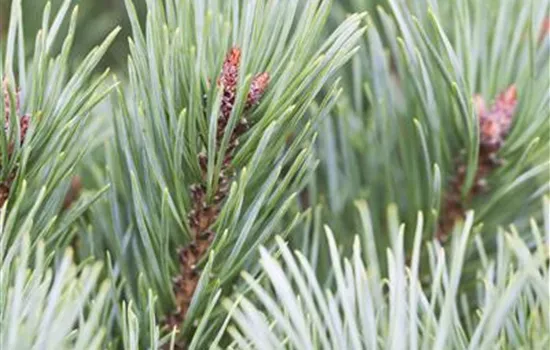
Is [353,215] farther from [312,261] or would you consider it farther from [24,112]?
[24,112]

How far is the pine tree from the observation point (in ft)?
1.19

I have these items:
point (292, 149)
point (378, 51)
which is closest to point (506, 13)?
point (378, 51)

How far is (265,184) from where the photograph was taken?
0.43 m

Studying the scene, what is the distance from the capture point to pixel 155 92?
1.39 feet

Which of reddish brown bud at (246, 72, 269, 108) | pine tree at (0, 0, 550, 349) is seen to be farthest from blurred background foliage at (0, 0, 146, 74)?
reddish brown bud at (246, 72, 269, 108)

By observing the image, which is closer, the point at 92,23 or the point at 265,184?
the point at 265,184

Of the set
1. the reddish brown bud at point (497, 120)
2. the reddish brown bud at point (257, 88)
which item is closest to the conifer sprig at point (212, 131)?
the reddish brown bud at point (257, 88)

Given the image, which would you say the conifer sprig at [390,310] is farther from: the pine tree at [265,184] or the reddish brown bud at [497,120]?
the reddish brown bud at [497,120]

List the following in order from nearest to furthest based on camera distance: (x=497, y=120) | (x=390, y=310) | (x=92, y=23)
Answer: (x=390, y=310), (x=497, y=120), (x=92, y=23)

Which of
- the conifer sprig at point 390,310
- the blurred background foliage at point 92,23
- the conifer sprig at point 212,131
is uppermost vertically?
the blurred background foliage at point 92,23

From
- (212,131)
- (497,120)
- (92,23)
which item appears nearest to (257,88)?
(212,131)

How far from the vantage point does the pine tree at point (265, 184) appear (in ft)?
1.19

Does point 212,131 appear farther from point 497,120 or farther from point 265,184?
point 497,120

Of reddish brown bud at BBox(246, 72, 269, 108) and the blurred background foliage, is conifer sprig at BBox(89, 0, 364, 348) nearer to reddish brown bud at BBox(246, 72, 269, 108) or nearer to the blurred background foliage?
reddish brown bud at BBox(246, 72, 269, 108)
